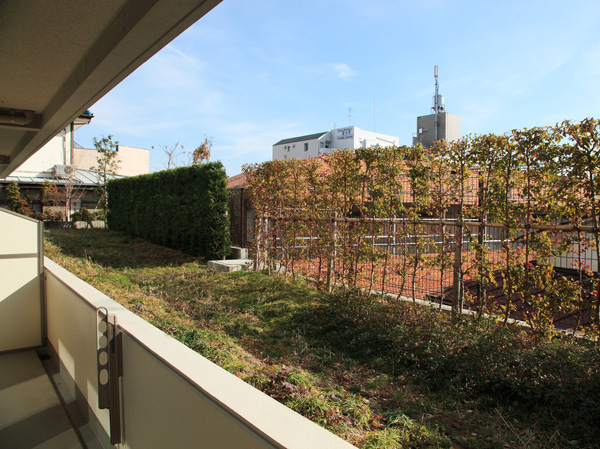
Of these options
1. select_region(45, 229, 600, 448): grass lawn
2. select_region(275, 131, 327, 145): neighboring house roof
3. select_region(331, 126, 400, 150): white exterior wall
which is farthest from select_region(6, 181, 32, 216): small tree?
select_region(275, 131, 327, 145): neighboring house roof

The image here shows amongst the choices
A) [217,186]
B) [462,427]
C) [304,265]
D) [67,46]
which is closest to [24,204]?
[217,186]

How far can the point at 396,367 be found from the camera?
388cm

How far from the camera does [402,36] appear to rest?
23.8 ft

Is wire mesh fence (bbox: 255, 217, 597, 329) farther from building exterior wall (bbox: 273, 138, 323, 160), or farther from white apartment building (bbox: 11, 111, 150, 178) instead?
building exterior wall (bbox: 273, 138, 323, 160)

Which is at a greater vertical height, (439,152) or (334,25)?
(334,25)

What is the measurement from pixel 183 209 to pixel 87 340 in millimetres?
8338

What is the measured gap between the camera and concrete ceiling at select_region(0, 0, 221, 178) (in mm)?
2053

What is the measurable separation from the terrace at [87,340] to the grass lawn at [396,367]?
0.94 meters

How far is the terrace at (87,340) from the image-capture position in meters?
1.65

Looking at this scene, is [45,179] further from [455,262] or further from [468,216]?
[468,216]

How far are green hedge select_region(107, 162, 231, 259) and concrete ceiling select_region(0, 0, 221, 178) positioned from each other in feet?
20.4

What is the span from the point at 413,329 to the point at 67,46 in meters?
4.06

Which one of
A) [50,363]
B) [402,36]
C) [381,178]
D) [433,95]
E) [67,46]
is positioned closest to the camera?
[67,46]

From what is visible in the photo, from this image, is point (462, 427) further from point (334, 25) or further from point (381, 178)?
point (334, 25)
